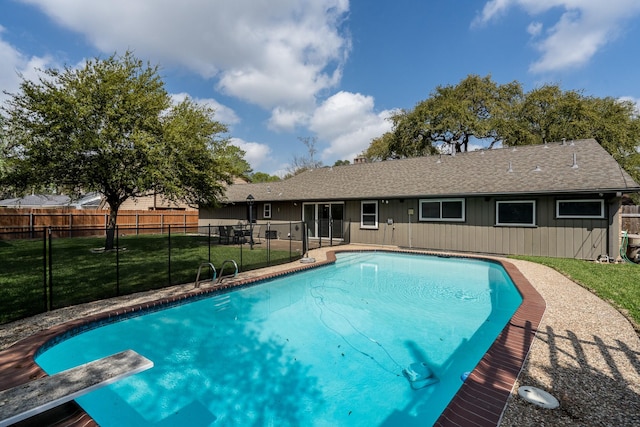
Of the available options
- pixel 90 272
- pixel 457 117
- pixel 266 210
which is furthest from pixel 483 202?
pixel 457 117

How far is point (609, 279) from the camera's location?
7.38m

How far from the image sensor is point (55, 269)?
8688mm

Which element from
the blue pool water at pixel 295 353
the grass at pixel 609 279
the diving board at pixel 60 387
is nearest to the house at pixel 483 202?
the grass at pixel 609 279

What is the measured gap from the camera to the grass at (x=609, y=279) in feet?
18.0

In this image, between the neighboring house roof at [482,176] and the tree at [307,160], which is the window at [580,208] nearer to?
the neighboring house roof at [482,176]

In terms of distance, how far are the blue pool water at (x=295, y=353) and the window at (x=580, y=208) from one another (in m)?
5.18

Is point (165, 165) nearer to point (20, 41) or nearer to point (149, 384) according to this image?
point (20, 41)

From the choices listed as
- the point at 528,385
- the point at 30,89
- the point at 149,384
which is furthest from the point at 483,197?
the point at 30,89

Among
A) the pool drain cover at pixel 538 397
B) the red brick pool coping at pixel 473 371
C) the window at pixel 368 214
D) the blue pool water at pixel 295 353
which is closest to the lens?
the red brick pool coping at pixel 473 371

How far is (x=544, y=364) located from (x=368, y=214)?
1194cm

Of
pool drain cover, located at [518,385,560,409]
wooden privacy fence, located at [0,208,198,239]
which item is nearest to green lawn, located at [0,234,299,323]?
wooden privacy fence, located at [0,208,198,239]

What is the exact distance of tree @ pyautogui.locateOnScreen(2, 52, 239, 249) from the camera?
34.8 ft

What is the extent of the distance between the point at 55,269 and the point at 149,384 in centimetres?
720

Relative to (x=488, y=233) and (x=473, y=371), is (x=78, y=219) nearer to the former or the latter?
(x=488, y=233)
